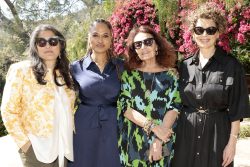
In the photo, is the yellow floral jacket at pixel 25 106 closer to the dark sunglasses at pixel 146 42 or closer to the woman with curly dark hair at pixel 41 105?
the woman with curly dark hair at pixel 41 105

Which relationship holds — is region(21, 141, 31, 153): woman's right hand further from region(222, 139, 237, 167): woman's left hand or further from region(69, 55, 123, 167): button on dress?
region(222, 139, 237, 167): woman's left hand

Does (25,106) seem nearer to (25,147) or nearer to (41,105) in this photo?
(41,105)

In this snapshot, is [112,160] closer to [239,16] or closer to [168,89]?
[168,89]

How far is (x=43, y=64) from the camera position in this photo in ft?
12.7

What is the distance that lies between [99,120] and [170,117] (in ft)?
2.40

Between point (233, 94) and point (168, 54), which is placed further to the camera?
point (168, 54)

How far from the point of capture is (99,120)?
4.21 meters

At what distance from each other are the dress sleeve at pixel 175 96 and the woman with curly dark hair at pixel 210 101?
0.38ft

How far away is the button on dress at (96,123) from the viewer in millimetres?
4207

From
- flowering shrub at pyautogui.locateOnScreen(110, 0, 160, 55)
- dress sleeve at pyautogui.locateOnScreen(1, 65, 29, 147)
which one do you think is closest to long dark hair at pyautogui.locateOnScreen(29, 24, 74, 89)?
dress sleeve at pyautogui.locateOnScreen(1, 65, 29, 147)

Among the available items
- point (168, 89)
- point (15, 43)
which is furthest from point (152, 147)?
point (15, 43)

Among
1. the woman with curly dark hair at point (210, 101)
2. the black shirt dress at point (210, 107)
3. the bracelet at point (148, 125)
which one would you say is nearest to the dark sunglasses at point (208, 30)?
the woman with curly dark hair at point (210, 101)

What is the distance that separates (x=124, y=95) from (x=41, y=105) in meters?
0.88

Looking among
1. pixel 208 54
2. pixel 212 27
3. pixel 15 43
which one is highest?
pixel 212 27
